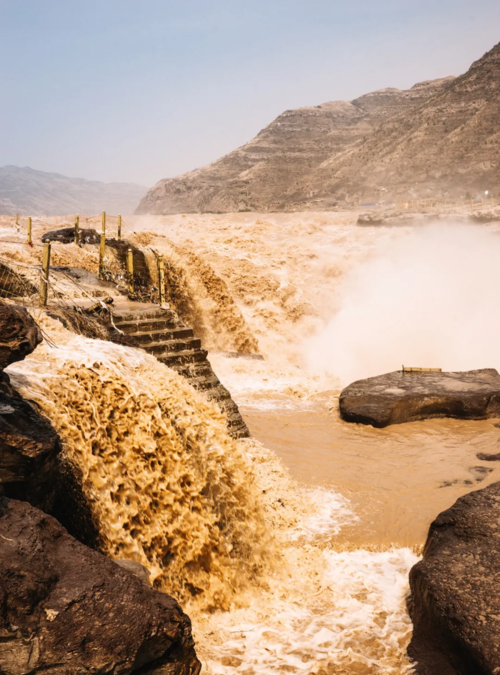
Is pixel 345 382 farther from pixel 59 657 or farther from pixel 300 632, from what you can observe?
pixel 59 657

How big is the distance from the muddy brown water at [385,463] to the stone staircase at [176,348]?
2.67 feet

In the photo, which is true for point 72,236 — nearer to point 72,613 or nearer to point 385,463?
point 385,463

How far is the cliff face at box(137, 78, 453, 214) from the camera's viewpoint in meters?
58.0

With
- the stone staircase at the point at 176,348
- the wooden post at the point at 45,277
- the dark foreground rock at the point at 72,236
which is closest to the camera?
the wooden post at the point at 45,277

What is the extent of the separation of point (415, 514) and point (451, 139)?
44.3 metres

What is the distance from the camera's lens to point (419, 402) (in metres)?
7.99

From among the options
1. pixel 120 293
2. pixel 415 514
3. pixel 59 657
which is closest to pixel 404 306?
pixel 120 293

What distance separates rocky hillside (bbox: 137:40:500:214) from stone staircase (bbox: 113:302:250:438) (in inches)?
1412

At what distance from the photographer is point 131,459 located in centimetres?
A: 403

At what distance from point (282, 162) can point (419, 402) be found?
62.2 m

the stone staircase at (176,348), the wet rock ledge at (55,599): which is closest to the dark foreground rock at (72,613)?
the wet rock ledge at (55,599)

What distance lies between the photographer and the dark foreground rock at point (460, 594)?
9.88 ft

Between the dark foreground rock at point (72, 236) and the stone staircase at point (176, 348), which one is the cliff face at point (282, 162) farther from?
the stone staircase at point (176, 348)

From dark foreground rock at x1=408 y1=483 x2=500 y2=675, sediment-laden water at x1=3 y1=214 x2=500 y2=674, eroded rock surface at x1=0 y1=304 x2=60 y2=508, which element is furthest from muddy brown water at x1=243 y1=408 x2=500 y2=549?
eroded rock surface at x1=0 y1=304 x2=60 y2=508
